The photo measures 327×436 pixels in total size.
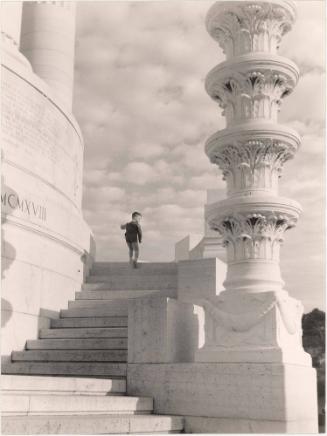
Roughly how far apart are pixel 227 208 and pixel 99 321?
498 centimetres

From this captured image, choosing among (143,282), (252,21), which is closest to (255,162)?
(252,21)

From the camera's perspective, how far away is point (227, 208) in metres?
13.6

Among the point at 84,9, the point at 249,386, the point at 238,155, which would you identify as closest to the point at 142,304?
the point at 249,386

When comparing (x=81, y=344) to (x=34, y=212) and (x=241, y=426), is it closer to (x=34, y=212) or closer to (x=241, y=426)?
(x=34, y=212)

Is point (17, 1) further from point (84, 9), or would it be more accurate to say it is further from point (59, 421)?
point (59, 421)

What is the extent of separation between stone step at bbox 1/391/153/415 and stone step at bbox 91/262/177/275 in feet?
24.0

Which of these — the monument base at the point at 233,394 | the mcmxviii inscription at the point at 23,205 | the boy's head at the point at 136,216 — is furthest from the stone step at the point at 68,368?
the boy's head at the point at 136,216

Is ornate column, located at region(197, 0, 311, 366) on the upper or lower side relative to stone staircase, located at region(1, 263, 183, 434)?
upper

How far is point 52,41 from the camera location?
91.6ft

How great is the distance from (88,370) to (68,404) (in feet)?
8.26

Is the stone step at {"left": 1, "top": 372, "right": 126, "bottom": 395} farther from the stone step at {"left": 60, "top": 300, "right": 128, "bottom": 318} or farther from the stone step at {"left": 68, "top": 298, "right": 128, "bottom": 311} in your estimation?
the stone step at {"left": 68, "top": 298, "right": 128, "bottom": 311}

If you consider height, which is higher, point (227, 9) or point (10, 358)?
point (227, 9)

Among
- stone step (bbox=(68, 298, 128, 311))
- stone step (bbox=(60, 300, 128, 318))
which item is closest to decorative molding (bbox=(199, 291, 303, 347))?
stone step (bbox=(60, 300, 128, 318))

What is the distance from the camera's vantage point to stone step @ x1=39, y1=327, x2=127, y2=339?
15.5m
